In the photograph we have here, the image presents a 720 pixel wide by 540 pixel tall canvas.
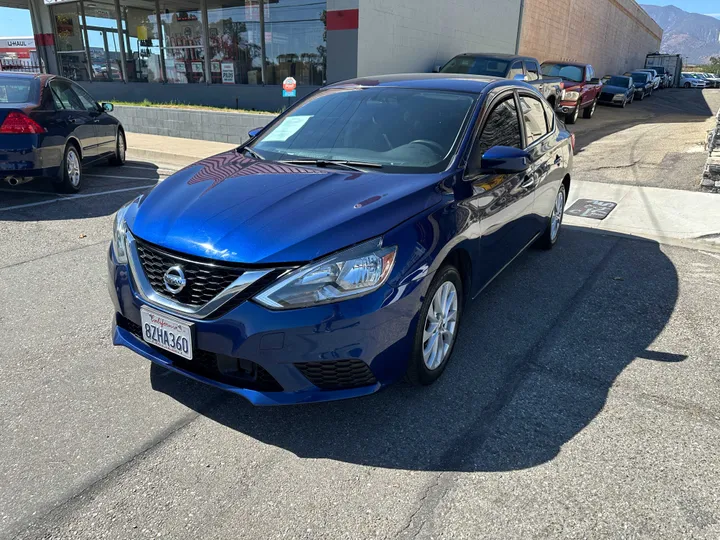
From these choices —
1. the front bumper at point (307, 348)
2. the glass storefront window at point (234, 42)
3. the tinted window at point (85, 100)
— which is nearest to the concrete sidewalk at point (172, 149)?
the tinted window at point (85, 100)

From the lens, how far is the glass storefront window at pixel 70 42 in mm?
19047

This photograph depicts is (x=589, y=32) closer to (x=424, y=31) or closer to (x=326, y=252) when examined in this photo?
(x=424, y=31)

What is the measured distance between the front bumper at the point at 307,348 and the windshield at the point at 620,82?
85.0 ft

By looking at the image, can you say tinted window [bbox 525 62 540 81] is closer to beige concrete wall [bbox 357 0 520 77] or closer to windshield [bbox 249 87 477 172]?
beige concrete wall [bbox 357 0 520 77]

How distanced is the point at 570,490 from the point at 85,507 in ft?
6.74

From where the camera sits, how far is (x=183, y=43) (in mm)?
16172

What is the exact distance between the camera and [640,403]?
3109mm

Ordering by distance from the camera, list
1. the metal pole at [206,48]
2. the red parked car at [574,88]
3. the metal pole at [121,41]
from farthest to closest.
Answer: the metal pole at [121,41], the red parked car at [574,88], the metal pole at [206,48]

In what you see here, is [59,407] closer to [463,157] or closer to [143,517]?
[143,517]

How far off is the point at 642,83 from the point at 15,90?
31.0 meters

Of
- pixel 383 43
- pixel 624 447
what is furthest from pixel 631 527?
pixel 383 43

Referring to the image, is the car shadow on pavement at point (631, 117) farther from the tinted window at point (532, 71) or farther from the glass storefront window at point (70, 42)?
the glass storefront window at point (70, 42)

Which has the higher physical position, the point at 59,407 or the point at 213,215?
the point at 213,215

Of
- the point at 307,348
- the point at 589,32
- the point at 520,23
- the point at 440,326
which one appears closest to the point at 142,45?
the point at 520,23
